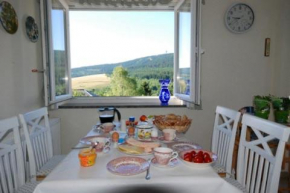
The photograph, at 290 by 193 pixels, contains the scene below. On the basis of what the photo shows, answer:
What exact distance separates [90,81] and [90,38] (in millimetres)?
578

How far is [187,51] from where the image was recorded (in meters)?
2.47

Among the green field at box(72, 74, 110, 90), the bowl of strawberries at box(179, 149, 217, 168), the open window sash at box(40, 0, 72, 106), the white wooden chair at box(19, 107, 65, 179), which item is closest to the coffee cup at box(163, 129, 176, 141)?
the bowl of strawberries at box(179, 149, 217, 168)

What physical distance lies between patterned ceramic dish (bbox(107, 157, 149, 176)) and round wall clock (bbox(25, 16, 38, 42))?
1800mm

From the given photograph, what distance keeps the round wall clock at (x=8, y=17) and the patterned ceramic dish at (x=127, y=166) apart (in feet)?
5.07

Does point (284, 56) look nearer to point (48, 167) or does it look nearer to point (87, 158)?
point (87, 158)

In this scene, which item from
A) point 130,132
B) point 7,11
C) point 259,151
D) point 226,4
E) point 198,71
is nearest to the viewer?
point 259,151

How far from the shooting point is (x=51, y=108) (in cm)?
240

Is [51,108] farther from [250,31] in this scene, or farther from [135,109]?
[250,31]

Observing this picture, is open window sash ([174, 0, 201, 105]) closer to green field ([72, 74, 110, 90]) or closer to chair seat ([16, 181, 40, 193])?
green field ([72, 74, 110, 90])

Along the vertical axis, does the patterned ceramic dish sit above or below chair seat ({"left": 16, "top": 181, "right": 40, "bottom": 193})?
above

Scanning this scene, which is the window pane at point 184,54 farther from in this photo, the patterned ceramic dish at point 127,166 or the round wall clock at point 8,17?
the round wall clock at point 8,17

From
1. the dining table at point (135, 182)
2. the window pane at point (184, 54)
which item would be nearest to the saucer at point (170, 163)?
the dining table at point (135, 182)

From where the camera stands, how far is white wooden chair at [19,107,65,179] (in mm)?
1454

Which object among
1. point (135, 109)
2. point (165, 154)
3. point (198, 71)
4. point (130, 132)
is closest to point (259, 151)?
point (165, 154)
